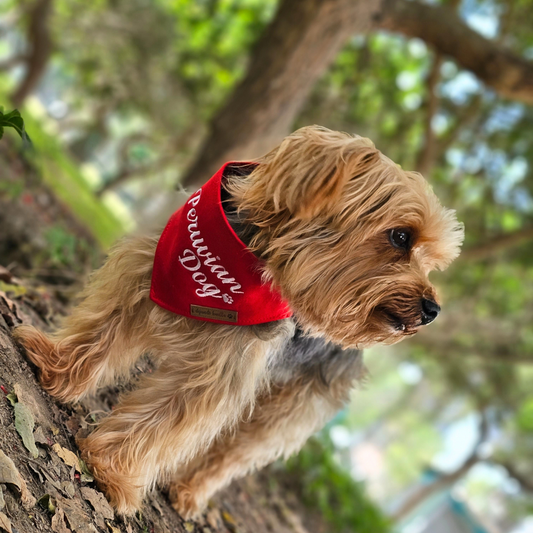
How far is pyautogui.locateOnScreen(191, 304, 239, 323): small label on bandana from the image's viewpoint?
3.00 m

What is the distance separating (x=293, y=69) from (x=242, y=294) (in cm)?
526

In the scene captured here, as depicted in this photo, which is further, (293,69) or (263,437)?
(293,69)

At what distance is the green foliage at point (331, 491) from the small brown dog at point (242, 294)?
5.23 metres

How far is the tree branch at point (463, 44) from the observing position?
7895 mm

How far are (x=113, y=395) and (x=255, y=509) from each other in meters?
2.59

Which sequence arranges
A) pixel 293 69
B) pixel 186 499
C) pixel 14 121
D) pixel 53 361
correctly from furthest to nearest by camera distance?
1. pixel 293 69
2. pixel 186 499
3. pixel 53 361
4. pixel 14 121

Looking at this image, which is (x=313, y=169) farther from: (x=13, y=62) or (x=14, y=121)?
(x=13, y=62)

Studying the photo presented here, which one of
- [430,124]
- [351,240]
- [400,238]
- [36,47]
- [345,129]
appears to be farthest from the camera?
[36,47]

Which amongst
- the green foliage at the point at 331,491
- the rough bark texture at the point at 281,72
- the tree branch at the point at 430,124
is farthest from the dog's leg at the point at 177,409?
the tree branch at the point at 430,124

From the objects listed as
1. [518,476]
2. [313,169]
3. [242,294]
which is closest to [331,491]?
[242,294]

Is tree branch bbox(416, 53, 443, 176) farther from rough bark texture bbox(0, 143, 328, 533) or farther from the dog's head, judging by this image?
the dog's head

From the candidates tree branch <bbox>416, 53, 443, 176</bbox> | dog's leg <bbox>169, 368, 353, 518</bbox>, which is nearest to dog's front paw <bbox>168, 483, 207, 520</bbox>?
dog's leg <bbox>169, 368, 353, 518</bbox>

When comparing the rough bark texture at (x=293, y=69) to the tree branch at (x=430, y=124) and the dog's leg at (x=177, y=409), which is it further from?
the dog's leg at (x=177, y=409)

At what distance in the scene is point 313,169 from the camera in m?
2.62
